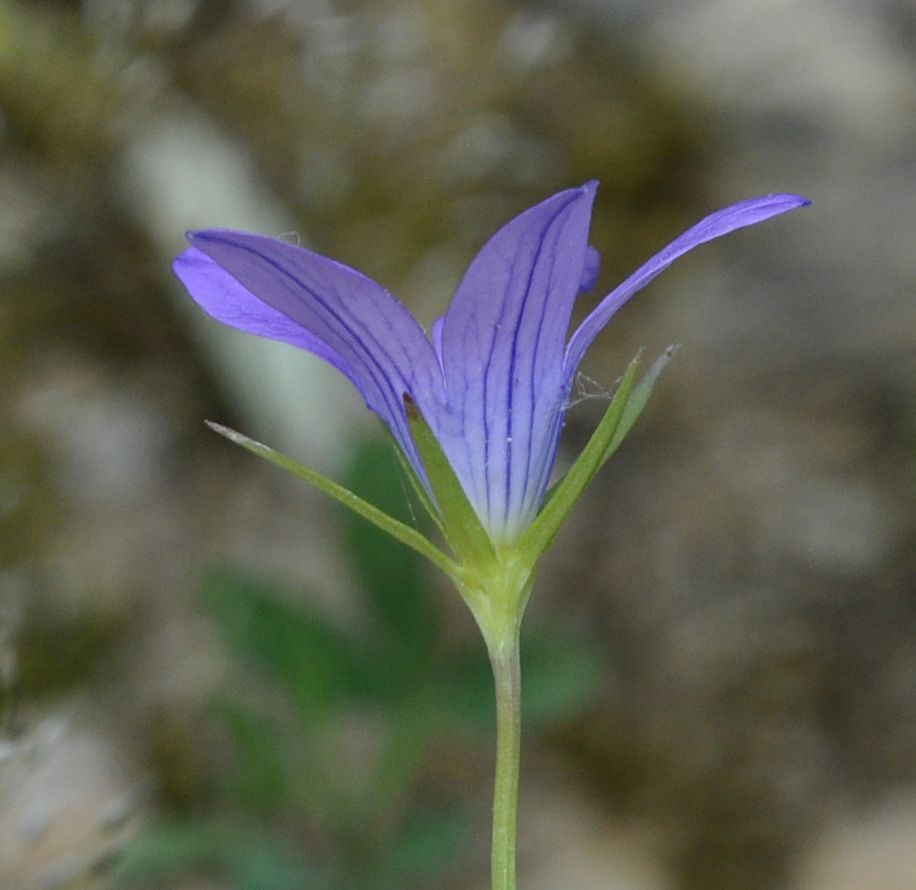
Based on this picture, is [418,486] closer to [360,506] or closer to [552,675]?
[360,506]

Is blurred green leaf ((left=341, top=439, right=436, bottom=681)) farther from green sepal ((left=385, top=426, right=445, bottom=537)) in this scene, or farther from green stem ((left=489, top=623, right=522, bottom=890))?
green stem ((left=489, top=623, right=522, bottom=890))

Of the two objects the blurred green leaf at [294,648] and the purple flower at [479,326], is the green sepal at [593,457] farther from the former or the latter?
the blurred green leaf at [294,648]

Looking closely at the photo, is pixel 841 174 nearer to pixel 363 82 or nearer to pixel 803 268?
pixel 803 268

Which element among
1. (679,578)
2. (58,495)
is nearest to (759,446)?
(679,578)

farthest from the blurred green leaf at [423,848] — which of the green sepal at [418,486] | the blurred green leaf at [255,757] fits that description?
the green sepal at [418,486]

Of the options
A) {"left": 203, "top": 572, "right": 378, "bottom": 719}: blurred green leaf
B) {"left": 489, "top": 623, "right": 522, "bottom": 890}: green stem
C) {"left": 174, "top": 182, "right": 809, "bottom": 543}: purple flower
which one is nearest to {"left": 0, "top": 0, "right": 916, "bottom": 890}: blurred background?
{"left": 203, "top": 572, "right": 378, "bottom": 719}: blurred green leaf

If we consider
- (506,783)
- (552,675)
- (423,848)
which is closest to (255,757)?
(423,848)
